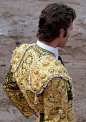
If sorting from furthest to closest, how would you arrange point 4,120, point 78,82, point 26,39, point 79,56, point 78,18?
point 78,18
point 26,39
point 79,56
point 78,82
point 4,120

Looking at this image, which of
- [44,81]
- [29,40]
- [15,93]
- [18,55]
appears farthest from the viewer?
[29,40]

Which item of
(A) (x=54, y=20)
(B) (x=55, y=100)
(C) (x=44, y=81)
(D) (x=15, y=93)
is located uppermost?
(A) (x=54, y=20)

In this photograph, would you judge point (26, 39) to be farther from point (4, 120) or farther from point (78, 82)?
point (4, 120)

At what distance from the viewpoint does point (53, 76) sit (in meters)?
1.84

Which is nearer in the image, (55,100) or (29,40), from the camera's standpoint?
(55,100)

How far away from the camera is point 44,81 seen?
6.05 ft

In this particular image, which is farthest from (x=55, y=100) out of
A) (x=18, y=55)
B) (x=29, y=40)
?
(x=29, y=40)

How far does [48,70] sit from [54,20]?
32cm

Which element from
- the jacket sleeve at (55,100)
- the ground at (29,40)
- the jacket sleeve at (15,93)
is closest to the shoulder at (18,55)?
the jacket sleeve at (15,93)

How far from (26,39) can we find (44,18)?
13.2ft

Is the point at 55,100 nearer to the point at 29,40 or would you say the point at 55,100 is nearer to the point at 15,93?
the point at 15,93

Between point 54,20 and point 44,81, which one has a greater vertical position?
point 54,20

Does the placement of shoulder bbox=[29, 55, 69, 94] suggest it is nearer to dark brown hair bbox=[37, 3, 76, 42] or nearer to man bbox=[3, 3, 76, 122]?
man bbox=[3, 3, 76, 122]

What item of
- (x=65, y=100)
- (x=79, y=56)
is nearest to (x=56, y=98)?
(x=65, y=100)
